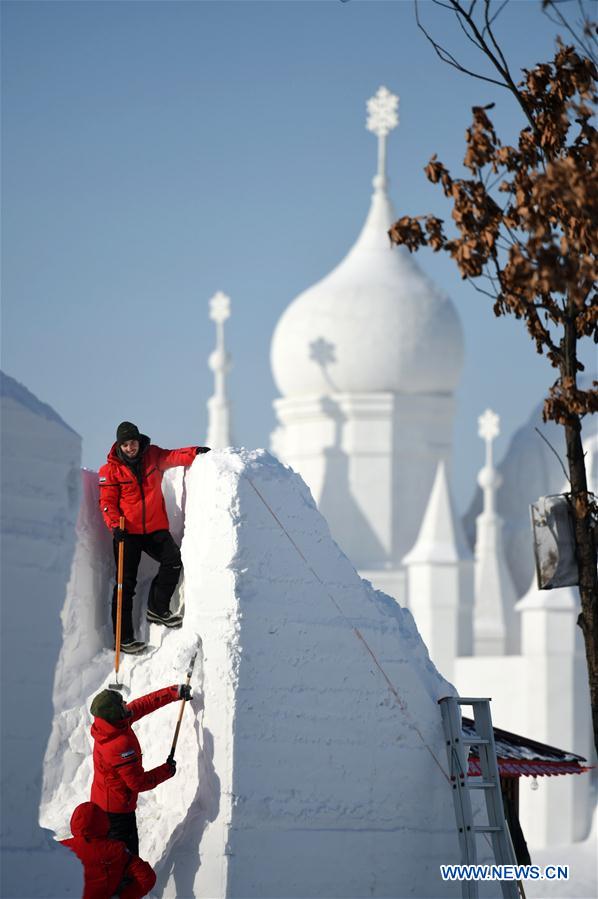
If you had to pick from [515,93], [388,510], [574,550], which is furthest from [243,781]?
[388,510]

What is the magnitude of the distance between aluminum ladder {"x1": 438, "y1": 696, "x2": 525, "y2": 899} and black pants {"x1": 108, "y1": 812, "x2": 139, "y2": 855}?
186cm

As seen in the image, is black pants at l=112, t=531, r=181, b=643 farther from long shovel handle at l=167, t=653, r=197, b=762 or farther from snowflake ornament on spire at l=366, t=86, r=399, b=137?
snowflake ornament on spire at l=366, t=86, r=399, b=137

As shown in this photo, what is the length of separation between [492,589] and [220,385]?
21.4ft

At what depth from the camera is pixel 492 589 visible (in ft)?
96.5

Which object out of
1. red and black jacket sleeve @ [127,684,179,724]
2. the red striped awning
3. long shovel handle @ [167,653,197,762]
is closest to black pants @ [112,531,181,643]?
long shovel handle @ [167,653,197,762]

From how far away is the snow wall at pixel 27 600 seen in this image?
887cm

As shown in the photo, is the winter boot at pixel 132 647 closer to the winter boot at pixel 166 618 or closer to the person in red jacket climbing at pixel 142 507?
the person in red jacket climbing at pixel 142 507

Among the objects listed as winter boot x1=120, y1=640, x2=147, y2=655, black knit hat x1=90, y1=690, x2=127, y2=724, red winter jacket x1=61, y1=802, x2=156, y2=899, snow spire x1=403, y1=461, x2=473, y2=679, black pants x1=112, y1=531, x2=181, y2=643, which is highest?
snow spire x1=403, y1=461, x2=473, y2=679

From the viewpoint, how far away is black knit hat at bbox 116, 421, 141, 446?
1043cm

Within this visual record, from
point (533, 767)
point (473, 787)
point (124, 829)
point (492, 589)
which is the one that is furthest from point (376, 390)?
point (124, 829)

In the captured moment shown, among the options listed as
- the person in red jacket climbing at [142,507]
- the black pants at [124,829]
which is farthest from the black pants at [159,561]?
the black pants at [124,829]

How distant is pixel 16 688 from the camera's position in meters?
8.92

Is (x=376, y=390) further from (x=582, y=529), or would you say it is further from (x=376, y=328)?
(x=582, y=529)

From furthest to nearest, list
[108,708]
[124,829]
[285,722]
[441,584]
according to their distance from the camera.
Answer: [441,584] → [285,722] → [124,829] → [108,708]
